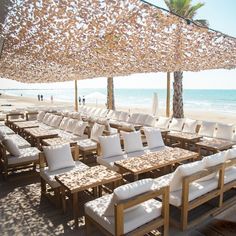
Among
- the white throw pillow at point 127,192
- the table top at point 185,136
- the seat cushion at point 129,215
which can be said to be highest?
the white throw pillow at point 127,192

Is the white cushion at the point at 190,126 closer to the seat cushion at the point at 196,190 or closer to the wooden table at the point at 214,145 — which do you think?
the wooden table at the point at 214,145

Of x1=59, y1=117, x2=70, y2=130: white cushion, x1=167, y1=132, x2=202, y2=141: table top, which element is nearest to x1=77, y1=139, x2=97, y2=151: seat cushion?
x1=59, y1=117, x2=70, y2=130: white cushion

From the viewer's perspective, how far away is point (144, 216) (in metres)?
3.03

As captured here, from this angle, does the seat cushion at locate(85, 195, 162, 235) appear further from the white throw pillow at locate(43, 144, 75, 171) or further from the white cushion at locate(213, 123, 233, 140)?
the white cushion at locate(213, 123, 233, 140)

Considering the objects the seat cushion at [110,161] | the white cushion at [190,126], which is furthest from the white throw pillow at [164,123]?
the seat cushion at [110,161]

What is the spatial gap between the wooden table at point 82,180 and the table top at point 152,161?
51 centimetres

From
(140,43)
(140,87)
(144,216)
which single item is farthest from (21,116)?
(140,87)

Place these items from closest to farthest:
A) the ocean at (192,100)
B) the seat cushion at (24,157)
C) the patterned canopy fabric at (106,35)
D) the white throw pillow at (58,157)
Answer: the patterned canopy fabric at (106,35)
the white throw pillow at (58,157)
the seat cushion at (24,157)
the ocean at (192,100)

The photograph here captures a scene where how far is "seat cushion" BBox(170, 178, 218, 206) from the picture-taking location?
350 cm

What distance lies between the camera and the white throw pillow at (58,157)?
4605mm

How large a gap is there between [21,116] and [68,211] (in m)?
11.0

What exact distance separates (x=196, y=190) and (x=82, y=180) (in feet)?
5.89

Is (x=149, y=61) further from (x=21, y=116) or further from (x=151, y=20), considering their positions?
(x=21, y=116)

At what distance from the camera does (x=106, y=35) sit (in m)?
5.25
